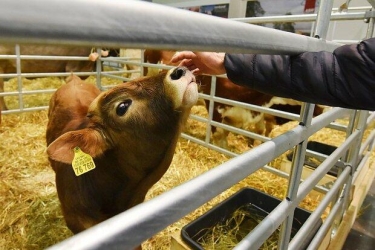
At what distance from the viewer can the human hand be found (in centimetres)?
107

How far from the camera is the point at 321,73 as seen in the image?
0.89 meters

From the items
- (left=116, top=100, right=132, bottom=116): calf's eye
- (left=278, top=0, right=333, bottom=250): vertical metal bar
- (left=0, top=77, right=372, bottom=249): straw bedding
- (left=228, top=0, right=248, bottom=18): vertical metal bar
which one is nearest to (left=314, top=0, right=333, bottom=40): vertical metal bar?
(left=278, top=0, right=333, bottom=250): vertical metal bar

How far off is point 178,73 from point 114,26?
839 millimetres

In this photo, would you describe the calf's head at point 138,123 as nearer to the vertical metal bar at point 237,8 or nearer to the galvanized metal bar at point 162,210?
the galvanized metal bar at point 162,210

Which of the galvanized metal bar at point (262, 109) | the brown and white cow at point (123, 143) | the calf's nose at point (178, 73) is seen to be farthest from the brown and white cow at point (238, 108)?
the calf's nose at point (178, 73)

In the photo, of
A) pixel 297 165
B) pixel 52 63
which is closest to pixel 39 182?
pixel 297 165

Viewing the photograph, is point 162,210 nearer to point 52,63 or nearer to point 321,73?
point 321,73

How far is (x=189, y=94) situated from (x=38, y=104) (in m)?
4.39

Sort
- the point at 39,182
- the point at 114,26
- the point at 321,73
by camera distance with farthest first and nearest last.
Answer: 1. the point at 39,182
2. the point at 321,73
3. the point at 114,26

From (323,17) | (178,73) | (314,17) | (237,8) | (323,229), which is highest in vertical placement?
(237,8)

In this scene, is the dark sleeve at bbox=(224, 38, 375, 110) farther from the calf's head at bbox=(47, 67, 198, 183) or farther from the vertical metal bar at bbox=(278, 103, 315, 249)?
the calf's head at bbox=(47, 67, 198, 183)

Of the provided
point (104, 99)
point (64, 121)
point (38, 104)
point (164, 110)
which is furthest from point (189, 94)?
point (38, 104)

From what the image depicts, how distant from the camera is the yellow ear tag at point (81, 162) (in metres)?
1.14

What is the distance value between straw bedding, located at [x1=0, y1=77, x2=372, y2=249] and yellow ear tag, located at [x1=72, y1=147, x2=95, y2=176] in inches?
37.5
